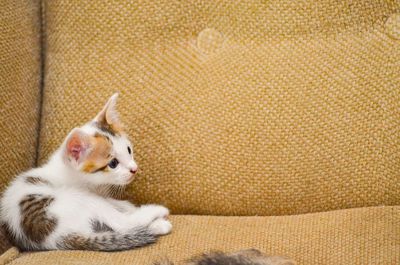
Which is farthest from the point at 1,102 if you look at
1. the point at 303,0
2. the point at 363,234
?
the point at 363,234

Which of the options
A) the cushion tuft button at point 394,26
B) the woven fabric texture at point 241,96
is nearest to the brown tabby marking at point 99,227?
the woven fabric texture at point 241,96

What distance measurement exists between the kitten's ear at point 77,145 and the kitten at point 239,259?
0.36 meters

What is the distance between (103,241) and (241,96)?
547 millimetres

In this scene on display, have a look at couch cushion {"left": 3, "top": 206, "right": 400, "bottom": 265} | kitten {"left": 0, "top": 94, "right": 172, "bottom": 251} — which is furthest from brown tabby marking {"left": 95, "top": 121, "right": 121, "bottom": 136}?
couch cushion {"left": 3, "top": 206, "right": 400, "bottom": 265}

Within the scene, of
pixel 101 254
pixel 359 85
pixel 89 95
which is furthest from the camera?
pixel 89 95

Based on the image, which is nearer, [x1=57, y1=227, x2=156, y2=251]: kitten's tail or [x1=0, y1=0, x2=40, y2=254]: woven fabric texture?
[x1=57, y1=227, x2=156, y2=251]: kitten's tail

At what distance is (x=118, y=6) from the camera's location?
139 cm

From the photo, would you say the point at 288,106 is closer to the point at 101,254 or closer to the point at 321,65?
the point at 321,65

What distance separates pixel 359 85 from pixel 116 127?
2.24 feet

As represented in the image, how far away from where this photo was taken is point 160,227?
121 centimetres

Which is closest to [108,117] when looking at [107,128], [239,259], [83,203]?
[107,128]

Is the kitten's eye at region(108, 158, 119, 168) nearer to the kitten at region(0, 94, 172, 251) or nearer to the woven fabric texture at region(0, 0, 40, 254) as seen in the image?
the kitten at region(0, 94, 172, 251)

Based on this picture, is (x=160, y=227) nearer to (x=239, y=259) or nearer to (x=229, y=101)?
(x=239, y=259)

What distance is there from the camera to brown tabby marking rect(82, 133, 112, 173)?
1.24 meters
